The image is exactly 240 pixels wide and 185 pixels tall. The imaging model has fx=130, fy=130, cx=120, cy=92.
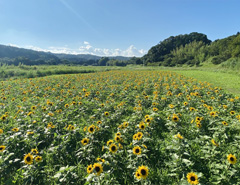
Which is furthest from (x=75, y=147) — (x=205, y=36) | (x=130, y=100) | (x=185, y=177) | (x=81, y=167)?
(x=205, y=36)

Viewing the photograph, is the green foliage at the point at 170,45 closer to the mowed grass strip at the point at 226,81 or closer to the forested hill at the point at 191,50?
the forested hill at the point at 191,50

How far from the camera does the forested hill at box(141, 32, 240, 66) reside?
173 feet

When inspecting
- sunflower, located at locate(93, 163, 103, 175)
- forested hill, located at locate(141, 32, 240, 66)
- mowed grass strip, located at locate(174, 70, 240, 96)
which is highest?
forested hill, located at locate(141, 32, 240, 66)

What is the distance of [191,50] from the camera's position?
79750mm

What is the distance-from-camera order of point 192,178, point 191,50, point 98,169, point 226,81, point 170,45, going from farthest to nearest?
point 170,45 → point 191,50 → point 226,81 → point 98,169 → point 192,178

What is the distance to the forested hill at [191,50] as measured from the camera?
5261 cm

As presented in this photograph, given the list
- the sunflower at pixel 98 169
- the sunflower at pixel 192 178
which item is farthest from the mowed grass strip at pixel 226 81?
the sunflower at pixel 98 169

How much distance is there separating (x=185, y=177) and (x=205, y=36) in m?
131

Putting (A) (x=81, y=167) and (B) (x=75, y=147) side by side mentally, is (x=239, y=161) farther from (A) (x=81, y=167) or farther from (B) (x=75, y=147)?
(B) (x=75, y=147)

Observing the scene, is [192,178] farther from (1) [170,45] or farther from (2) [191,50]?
(1) [170,45]

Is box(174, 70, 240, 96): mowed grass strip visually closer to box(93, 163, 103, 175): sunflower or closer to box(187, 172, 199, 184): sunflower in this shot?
box(187, 172, 199, 184): sunflower

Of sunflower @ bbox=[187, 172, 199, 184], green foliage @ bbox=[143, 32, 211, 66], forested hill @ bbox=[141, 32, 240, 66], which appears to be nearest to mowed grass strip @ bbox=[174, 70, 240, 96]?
sunflower @ bbox=[187, 172, 199, 184]

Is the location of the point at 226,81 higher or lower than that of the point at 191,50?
lower

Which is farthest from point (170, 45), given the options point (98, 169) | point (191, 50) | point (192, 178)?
point (98, 169)
